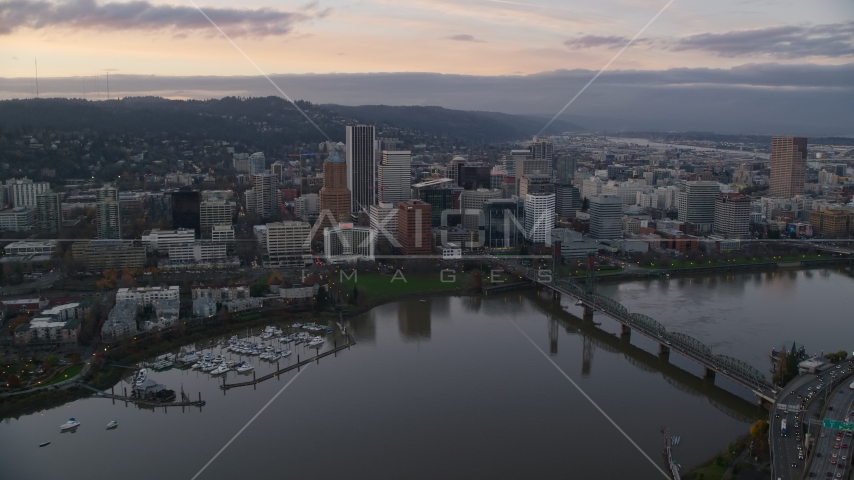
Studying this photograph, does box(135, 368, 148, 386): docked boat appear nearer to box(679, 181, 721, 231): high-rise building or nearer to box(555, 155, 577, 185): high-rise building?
box(679, 181, 721, 231): high-rise building

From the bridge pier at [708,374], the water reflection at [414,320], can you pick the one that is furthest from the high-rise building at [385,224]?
the bridge pier at [708,374]

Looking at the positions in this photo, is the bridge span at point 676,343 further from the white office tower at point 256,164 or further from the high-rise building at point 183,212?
the white office tower at point 256,164

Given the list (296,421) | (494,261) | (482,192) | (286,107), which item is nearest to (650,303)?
(494,261)

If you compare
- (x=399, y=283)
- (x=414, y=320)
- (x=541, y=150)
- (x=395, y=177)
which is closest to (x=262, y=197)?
(x=395, y=177)

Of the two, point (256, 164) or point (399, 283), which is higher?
point (256, 164)

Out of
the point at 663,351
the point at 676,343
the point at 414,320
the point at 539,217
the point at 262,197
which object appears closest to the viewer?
the point at 676,343

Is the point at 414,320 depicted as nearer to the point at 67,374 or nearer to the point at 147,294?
the point at 147,294
